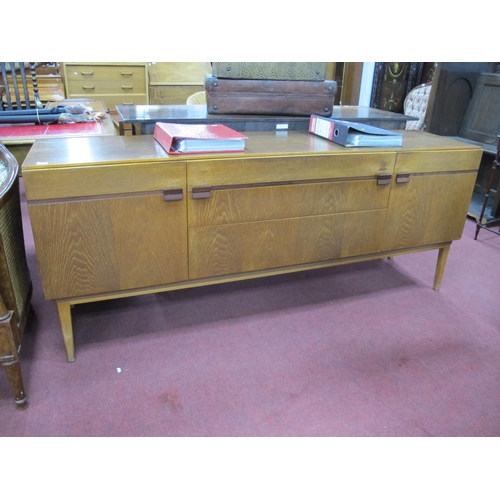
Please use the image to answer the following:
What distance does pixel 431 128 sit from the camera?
3.35 metres

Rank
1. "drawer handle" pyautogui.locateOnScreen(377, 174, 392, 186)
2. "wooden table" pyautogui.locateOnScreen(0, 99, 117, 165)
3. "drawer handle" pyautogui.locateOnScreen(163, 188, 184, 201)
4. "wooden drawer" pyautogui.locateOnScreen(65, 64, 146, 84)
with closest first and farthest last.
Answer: "drawer handle" pyautogui.locateOnScreen(163, 188, 184, 201) < "drawer handle" pyautogui.locateOnScreen(377, 174, 392, 186) < "wooden table" pyautogui.locateOnScreen(0, 99, 117, 165) < "wooden drawer" pyautogui.locateOnScreen(65, 64, 146, 84)

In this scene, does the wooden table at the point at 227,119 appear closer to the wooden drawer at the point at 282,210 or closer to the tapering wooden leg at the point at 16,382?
the wooden drawer at the point at 282,210

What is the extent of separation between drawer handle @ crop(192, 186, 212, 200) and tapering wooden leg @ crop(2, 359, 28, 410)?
29.4 inches

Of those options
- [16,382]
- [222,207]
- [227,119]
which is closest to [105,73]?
[227,119]

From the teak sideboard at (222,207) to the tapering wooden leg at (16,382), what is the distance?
0.72 feet

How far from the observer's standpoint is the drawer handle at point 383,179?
65.4 inches

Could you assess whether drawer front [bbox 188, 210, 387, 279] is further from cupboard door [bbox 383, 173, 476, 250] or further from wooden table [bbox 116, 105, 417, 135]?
wooden table [bbox 116, 105, 417, 135]

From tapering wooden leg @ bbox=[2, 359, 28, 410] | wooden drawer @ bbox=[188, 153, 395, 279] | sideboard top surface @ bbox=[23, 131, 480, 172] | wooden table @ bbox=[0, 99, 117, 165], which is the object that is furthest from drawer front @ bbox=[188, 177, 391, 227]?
wooden table @ bbox=[0, 99, 117, 165]

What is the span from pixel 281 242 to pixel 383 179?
0.47m

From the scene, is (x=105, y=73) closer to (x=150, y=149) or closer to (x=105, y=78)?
(x=105, y=78)

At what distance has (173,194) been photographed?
140cm

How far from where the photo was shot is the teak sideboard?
132cm

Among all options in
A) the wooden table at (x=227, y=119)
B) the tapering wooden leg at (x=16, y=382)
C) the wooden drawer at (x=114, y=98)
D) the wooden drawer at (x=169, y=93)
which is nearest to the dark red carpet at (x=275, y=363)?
the tapering wooden leg at (x=16, y=382)
